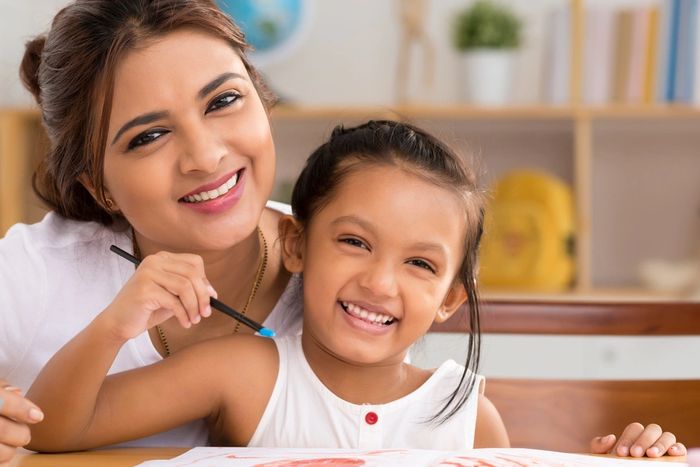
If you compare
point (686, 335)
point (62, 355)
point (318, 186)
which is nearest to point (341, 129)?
point (318, 186)

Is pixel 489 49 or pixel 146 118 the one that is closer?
pixel 146 118

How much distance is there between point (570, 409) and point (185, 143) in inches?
26.5

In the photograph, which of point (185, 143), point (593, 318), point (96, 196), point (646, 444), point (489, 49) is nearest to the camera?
point (646, 444)

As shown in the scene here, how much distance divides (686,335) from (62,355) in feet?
2.85

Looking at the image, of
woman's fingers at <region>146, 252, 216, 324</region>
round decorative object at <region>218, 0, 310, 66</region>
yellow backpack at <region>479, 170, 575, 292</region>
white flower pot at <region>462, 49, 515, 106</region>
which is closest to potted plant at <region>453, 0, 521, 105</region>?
white flower pot at <region>462, 49, 515, 106</region>

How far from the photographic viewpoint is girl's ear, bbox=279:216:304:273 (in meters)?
1.30

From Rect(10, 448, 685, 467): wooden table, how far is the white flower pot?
2.24 metres

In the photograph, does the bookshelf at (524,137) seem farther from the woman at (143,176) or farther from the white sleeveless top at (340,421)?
the white sleeveless top at (340,421)

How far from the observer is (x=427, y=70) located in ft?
11.4

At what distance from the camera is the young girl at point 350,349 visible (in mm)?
1171

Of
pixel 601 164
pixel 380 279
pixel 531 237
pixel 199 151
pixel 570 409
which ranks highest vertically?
pixel 199 151

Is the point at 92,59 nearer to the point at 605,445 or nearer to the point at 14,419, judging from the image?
the point at 14,419

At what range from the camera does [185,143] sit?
4.17 feet

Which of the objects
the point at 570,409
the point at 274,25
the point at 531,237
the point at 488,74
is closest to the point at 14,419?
the point at 570,409
